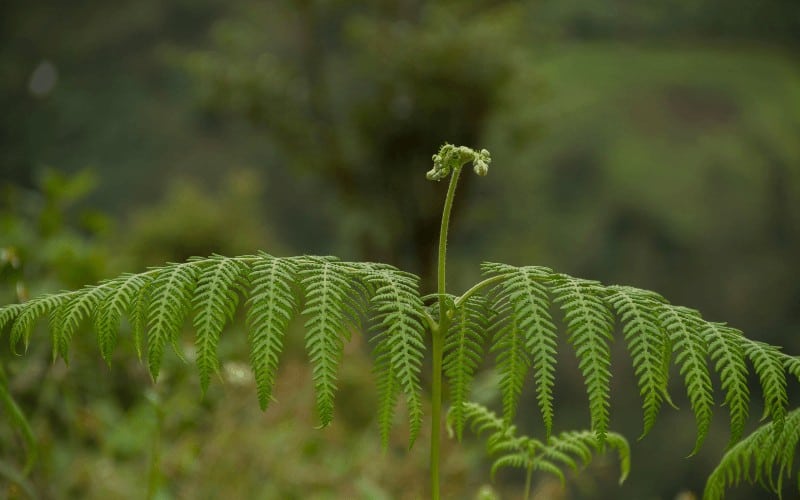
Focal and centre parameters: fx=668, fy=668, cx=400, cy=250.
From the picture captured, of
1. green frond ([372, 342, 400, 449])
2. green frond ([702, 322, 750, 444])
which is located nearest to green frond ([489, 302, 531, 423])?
green frond ([372, 342, 400, 449])

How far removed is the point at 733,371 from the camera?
31.8 inches

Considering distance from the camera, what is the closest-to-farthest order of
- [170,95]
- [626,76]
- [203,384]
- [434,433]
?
[203,384]
[434,433]
[626,76]
[170,95]

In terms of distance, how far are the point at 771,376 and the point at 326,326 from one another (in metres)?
0.55

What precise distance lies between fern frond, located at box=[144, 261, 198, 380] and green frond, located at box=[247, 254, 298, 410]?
8cm

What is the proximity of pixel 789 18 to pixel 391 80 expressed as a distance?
1058 cm

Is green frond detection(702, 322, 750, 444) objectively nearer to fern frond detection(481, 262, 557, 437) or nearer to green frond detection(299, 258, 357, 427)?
fern frond detection(481, 262, 557, 437)

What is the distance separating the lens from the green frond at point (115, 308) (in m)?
0.82

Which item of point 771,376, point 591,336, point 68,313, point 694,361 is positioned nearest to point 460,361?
point 591,336

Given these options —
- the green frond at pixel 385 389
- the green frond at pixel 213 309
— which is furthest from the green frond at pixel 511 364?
the green frond at pixel 213 309

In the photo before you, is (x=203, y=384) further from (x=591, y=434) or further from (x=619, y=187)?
(x=619, y=187)

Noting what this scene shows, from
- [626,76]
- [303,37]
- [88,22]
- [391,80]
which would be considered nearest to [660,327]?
[391,80]

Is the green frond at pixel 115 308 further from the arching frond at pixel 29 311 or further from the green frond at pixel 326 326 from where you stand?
the green frond at pixel 326 326

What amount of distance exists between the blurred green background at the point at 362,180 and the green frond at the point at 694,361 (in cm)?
59

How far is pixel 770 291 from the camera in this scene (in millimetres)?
10516
